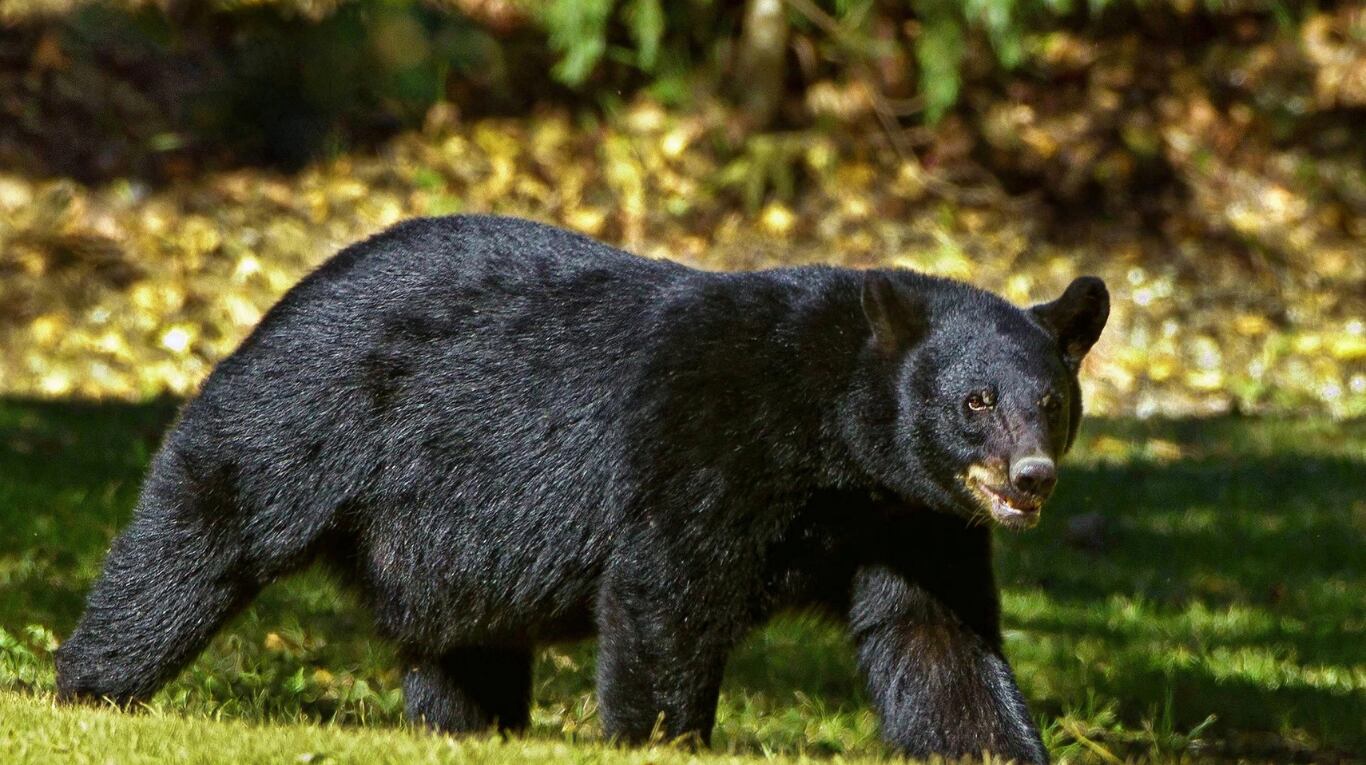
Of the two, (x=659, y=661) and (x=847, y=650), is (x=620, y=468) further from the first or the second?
(x=847, y=650)

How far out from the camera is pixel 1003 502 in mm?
4934

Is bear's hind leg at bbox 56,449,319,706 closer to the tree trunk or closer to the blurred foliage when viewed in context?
the blurred foliage

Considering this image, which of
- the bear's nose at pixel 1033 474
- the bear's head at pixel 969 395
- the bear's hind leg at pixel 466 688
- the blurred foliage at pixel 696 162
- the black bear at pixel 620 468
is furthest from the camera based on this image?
the blurred foliage at pixel 696 162

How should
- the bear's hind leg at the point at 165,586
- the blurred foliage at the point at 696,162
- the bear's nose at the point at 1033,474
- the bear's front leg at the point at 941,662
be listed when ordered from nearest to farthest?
the bear's nose at the point at 1033,474 < the bear's front leg at the point at 941,662 < the bear's hind leg at the point at 165,586 < the blurred foliage at the point at 696,162

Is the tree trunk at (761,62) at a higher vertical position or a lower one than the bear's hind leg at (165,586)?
higher

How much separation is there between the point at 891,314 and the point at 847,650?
3.48 ft

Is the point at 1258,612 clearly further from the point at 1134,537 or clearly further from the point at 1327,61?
the point at 1327,61

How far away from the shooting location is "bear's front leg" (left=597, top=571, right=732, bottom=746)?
16.5ft

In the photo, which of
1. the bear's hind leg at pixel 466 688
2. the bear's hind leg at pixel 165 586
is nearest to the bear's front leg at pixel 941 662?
the bear's hind leg at pixel 466 688

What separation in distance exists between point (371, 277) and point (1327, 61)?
36.4 feet

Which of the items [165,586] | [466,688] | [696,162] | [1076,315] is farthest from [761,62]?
[165,586]

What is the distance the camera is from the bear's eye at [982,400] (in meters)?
5.00

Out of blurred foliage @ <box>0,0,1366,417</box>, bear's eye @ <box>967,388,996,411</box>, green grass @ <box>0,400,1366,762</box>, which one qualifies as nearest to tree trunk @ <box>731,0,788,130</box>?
blurred foliage @ <box>0,0,1366,417</box>

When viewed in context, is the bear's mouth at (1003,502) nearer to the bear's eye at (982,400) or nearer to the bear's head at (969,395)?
the bear's head at (969,395)
